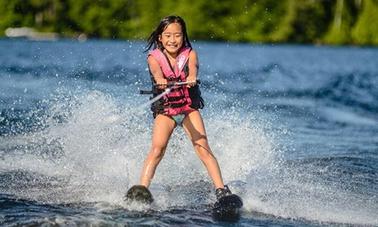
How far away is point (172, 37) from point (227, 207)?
5.34 feet

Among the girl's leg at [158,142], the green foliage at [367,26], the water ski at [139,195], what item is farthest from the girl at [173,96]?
the green foliage at [367,26]

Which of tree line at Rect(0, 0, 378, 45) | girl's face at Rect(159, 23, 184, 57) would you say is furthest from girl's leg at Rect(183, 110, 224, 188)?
tree line at Rect(0, 0, 378, 45)

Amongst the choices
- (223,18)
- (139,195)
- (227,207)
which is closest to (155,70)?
(139,195)

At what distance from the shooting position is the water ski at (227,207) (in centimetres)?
700

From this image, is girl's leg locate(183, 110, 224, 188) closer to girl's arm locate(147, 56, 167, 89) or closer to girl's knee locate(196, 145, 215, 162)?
girl's knee locate(196, 145, 215, 162)

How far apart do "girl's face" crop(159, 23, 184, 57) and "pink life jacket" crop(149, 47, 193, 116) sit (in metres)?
0.08

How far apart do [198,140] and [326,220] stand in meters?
1.40

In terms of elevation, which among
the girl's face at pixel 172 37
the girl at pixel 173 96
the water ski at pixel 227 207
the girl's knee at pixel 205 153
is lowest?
the water ski at pixel 227 207

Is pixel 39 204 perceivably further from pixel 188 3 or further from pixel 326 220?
pixel 188 3

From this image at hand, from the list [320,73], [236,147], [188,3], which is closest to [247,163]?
[236,147]

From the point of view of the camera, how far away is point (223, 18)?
85.4 meters

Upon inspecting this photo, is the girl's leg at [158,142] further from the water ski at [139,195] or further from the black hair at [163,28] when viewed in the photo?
the black hair at [163,28]

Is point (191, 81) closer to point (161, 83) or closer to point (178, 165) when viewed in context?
point (161, 83)

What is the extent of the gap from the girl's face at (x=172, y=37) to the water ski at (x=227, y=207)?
57.2 inches
